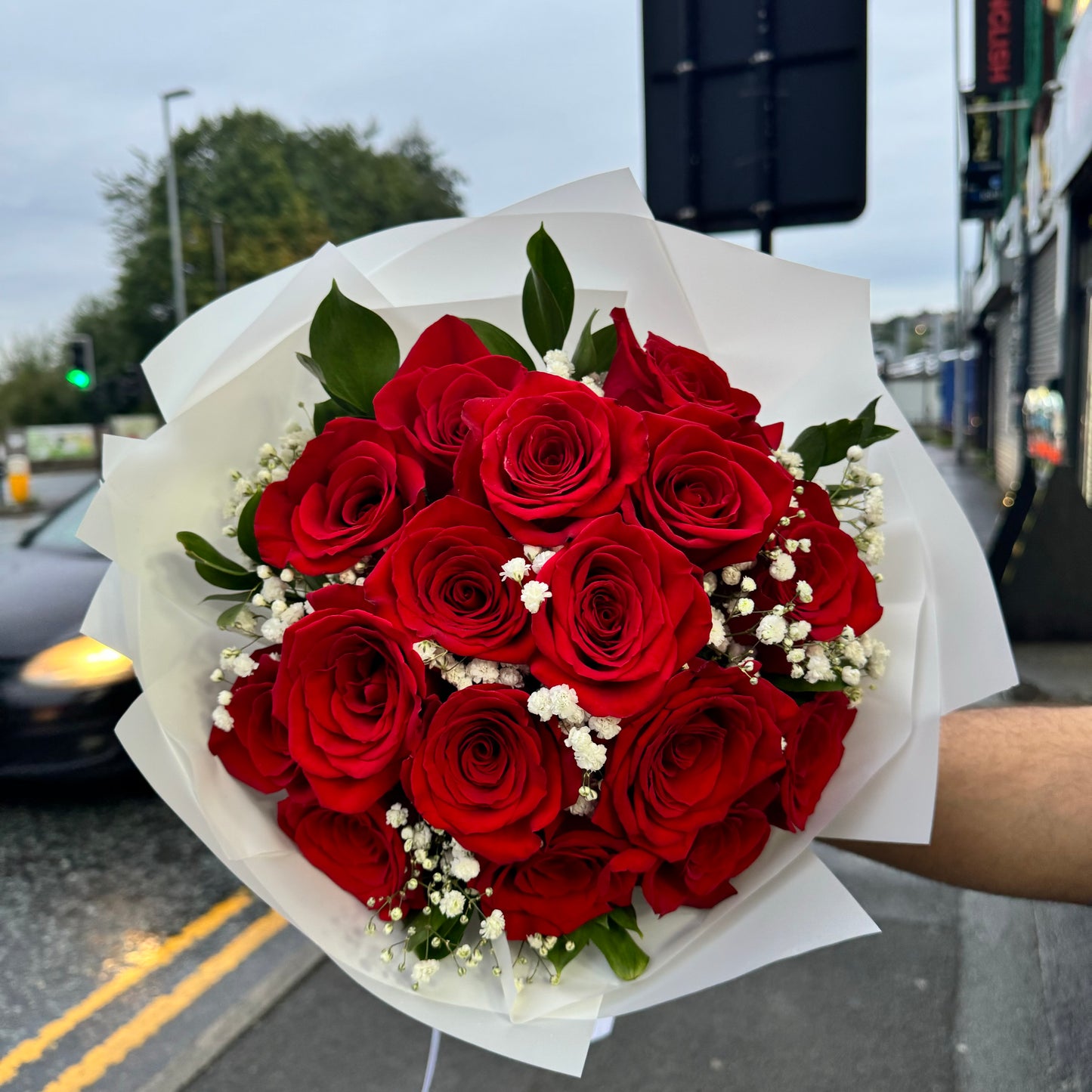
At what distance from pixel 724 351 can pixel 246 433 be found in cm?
65

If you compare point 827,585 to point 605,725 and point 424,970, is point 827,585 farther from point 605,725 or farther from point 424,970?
point 424,970

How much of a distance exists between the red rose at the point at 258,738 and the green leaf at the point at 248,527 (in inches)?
5.2

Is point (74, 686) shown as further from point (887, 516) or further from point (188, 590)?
point (887, 516)

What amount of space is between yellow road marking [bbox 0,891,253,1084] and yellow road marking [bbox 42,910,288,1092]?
0.09 metres

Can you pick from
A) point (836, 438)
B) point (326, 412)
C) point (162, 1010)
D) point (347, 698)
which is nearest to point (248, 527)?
point (326, 412)

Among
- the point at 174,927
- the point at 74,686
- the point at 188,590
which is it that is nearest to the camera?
the point at 188,590

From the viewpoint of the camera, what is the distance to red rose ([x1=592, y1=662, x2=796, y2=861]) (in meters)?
0.94

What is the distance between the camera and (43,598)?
3.63m

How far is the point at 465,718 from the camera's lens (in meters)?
0.92

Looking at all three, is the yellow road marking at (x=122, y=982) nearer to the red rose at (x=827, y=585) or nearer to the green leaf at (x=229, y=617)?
the green leaf at (x=229, y=617)

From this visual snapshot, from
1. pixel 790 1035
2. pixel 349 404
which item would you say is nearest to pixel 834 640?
pixel 349 404

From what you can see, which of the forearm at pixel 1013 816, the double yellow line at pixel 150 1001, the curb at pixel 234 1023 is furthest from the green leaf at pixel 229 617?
the double yellow line at pixel 150 1001

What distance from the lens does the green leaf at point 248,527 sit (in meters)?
1.11

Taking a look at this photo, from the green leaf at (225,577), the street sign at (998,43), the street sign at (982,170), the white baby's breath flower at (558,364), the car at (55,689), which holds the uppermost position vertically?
the street sign at (998,43)
